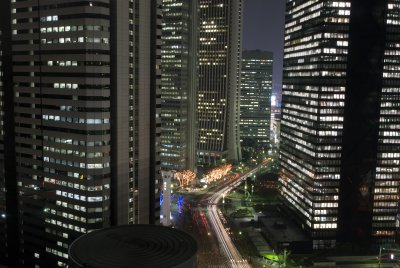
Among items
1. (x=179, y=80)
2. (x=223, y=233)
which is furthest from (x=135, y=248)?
(x=179, y=80)

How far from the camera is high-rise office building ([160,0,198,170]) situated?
164125 mm

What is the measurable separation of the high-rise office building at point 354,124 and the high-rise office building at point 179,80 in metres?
64.2

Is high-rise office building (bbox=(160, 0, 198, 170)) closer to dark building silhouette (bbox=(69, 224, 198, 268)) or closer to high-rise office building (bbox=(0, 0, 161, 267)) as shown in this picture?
high-rise office building (bbox=(0, 0, 161, 267))

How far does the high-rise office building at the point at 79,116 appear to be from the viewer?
2842 inches

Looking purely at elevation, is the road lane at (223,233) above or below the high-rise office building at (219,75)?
below

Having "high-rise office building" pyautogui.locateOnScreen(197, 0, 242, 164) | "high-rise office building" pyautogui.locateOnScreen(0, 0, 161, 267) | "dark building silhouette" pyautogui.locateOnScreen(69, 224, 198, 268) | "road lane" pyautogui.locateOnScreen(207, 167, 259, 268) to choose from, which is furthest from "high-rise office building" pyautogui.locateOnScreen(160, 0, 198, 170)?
"dark building silhouette" pyautogui.locateOnScreen(69, 224, 198, 268)

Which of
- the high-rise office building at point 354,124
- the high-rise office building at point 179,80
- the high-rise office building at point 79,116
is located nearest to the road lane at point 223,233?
the high-rise office building at point 354,124

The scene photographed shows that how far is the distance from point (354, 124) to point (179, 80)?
7548 centimetres

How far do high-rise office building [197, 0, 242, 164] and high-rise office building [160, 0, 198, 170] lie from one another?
25.7m

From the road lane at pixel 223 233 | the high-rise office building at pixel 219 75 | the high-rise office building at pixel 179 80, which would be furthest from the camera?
the high-rise office building at pixel 219 75

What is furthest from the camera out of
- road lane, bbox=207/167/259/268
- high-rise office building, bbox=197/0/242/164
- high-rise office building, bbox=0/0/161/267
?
high-rise office building, bbox=197/0/242/164

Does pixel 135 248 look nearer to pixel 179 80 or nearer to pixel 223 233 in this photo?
pixel 223 233

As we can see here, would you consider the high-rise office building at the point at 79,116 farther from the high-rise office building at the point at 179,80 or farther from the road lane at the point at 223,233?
the high-rise office building at the point at 179,80

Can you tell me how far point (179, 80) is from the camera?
165m
